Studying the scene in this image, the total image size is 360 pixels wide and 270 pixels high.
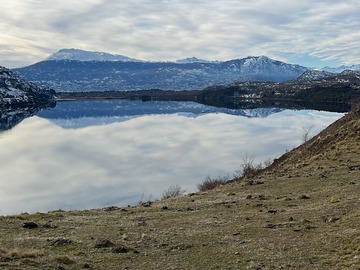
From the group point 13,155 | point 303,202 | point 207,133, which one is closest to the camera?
point 303,202

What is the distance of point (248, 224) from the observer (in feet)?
67.9

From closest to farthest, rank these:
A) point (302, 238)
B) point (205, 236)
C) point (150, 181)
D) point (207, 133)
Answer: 1. point (302, 238)
2. point (205, 236)
3. point (150, 181)
4. point (207, 133)

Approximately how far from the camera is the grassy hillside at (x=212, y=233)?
14867 mm

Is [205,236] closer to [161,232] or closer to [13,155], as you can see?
[161,232]

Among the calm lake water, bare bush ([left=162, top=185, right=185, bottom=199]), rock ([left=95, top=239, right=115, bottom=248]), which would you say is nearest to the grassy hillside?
rock ([left=95, top=239, right=115, bottom=248])

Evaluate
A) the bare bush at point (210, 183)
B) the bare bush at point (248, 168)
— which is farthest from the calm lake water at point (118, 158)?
the bare bush at point (210, 183)

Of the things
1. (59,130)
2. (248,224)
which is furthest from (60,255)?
(59,130)

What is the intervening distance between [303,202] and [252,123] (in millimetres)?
110400

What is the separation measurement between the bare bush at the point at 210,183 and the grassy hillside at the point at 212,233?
18.3 m

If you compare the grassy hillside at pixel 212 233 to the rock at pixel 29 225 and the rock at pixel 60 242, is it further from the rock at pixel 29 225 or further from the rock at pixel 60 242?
the rock at pixel 29 225

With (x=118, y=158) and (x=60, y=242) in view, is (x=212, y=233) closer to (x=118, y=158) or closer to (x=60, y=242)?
(x=60, y=242)

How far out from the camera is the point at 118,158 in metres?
76.6

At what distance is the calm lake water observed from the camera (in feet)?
169

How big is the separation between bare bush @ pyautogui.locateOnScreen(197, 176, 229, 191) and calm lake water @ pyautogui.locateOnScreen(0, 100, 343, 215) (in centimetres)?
178
